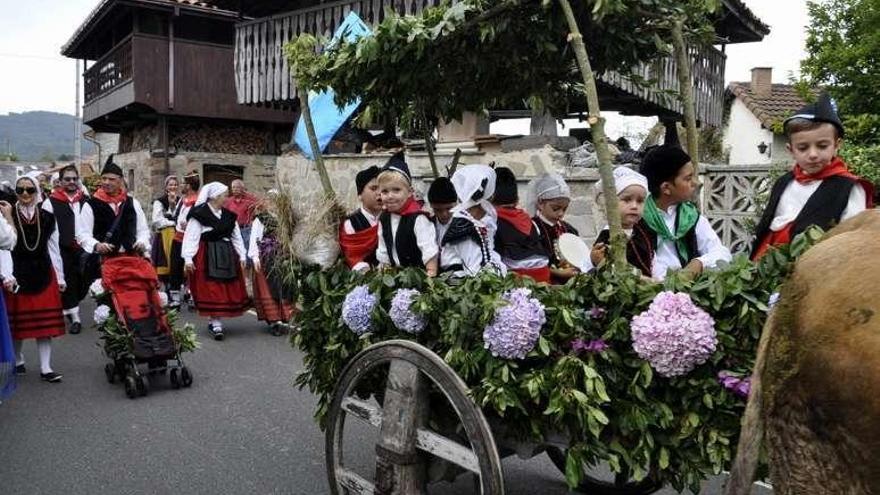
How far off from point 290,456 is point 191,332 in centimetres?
219

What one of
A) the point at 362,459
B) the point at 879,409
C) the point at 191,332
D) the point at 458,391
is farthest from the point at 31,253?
the point at 879,409

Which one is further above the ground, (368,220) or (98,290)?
(368,220)

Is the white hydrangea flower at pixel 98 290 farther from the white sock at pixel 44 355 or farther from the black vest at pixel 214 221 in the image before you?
the black vest at pixel 214 221

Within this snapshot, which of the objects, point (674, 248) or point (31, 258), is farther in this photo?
point (31, 258)

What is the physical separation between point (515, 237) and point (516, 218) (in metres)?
0.12

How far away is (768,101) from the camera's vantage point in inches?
1013

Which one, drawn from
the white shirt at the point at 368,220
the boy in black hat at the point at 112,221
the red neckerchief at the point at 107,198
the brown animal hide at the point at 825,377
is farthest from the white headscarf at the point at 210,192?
the brown animal hide at the point at 825,377

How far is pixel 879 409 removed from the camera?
4.51 ft

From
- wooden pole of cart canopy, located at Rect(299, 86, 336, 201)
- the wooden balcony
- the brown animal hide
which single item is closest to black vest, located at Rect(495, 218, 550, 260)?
wooden pole of cart canopy, located at Rect(299, 86, 336, 201)

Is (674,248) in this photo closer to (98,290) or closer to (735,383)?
(735,383)

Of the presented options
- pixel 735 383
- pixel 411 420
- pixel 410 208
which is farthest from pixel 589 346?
pixel 410 208

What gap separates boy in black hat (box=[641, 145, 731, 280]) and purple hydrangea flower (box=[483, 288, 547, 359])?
3.33 ft

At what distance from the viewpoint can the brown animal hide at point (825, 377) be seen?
1.41m

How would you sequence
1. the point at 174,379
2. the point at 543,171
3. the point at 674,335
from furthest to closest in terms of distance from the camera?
the point at 543,171
the point at 174,379
the point at 674,335
